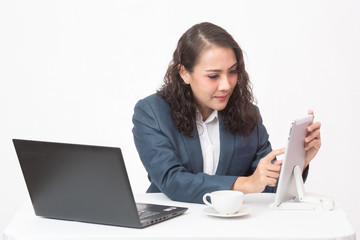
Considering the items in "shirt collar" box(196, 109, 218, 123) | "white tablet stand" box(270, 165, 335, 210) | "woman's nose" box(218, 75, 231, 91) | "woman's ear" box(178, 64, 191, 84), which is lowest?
"white tablet stand" box(270, 165, 335, 210)

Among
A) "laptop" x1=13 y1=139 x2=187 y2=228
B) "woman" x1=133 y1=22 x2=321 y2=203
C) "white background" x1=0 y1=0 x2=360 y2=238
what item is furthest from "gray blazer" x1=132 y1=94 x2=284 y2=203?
"white background" x1=0 y1=0 x2=360 y2=238

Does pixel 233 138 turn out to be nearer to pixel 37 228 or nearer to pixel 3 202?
pixel 37 228

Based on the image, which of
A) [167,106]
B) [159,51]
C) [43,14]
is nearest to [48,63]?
[43,14]

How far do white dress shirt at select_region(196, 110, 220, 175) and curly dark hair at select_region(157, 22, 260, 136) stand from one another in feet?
0.17

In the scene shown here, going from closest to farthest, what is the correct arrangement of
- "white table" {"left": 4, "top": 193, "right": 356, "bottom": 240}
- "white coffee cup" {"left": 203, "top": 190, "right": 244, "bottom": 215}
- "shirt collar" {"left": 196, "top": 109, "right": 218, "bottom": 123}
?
"white table" {"left": 4, "top": 193, "right": 356, "bottom": 240}
"white coffee cup" {"left": 203, "top": 190, "right": 244, "bottom": 215}
"shirt collar" {"left": 196, "top": 109, "right": 218, "bottom": 123}

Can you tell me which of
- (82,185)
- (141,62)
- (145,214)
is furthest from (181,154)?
(141,62)

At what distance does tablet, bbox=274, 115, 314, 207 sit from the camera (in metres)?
1.94

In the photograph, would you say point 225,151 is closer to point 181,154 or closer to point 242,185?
point 181,154

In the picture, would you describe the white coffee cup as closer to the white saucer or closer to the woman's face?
the white saucer

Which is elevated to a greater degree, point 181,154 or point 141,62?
point 141,62

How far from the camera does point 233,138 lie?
2518mm

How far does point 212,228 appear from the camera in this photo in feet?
5.72

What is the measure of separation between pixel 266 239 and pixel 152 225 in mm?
352

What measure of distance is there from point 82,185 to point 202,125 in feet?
2.87
